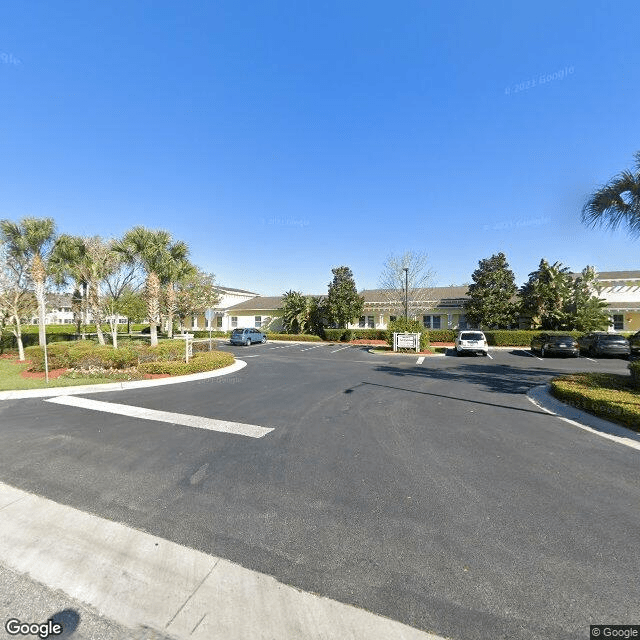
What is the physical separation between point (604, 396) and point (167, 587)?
362 inches

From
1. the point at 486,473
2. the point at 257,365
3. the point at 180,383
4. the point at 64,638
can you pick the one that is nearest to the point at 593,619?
the point at 486,473

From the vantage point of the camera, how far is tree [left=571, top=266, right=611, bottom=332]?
24.8 metres

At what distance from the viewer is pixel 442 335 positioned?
28984 mm

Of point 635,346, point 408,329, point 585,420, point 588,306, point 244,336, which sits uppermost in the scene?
point 588,306

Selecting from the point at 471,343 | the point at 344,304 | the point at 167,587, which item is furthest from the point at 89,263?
the point at 471,343

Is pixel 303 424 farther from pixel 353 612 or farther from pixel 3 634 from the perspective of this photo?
pixel 3 634

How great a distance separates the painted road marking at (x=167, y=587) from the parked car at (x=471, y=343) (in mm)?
19718

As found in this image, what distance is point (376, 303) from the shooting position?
113ft

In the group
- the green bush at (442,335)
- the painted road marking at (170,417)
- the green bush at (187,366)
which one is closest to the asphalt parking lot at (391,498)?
the painted road marking at (170,417)

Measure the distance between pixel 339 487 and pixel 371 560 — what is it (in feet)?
4.07

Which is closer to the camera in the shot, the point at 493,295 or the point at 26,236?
the point at 26,236

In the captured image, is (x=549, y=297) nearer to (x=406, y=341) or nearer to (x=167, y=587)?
(x=406, y=341)

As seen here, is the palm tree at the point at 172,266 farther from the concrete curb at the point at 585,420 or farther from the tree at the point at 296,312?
the concrete curb at the point at 585,420

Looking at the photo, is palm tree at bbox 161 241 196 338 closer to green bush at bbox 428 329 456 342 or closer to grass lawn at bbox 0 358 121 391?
grass lawn at bbox 0 358 121 391
